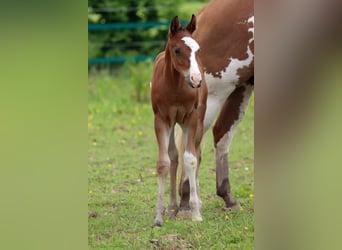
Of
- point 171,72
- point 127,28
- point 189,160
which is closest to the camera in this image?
point 171,72

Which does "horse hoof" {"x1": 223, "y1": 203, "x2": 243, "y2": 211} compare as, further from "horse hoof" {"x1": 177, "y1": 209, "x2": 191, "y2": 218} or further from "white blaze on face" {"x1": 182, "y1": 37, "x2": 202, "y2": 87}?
"white blaze on face" {"x1": 182, "y1": 37, "x2": 202, "y2": 87}

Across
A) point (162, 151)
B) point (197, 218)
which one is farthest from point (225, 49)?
point (197, 218)

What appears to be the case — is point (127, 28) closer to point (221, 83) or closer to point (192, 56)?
point (221, 83)

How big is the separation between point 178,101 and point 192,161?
379 mm

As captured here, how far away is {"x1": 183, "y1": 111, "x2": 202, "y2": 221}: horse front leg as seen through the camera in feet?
15.0

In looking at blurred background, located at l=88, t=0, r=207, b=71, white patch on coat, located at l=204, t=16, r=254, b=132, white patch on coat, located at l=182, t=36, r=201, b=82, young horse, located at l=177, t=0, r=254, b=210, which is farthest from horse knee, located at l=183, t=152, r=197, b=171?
blurred background, located at l=88, t=0, r=207, b=71

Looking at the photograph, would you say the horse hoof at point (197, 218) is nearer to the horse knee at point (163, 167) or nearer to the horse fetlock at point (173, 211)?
the horse fetlock at point (173, 211)

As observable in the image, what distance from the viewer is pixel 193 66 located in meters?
4.10

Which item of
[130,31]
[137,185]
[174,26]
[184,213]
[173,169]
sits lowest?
[137,185]

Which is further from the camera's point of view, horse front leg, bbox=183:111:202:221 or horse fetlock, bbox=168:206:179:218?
horse fetlock, bbox=168:206:179:218

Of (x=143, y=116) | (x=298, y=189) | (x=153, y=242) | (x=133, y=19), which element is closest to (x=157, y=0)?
(x=133, y=19)

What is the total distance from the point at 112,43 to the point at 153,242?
8357mm

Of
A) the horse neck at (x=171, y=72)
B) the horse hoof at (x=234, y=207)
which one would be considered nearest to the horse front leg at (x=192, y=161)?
the horse neck at (x=171, y=72)

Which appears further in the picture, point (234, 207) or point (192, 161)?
point (234, 207)
